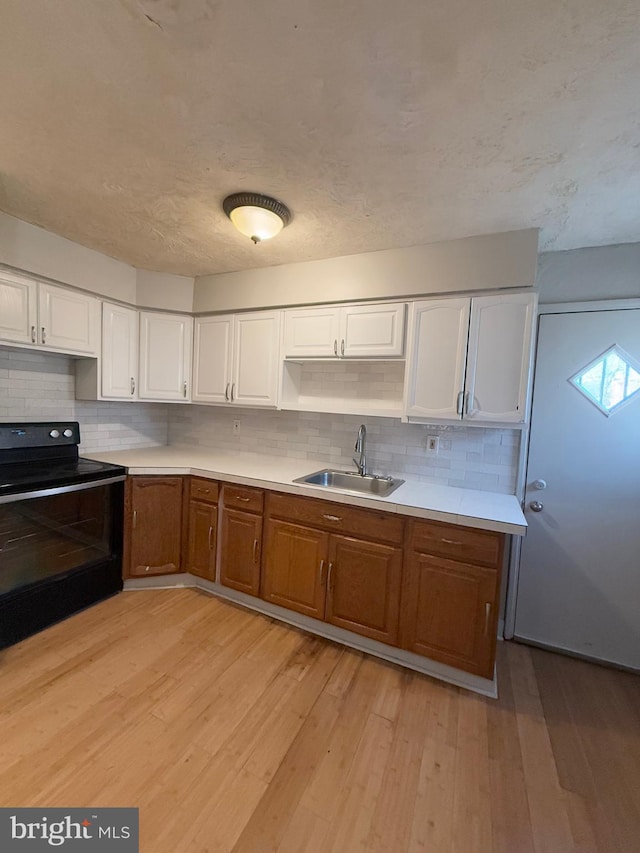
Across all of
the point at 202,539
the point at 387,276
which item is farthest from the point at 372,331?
the point at 202,539

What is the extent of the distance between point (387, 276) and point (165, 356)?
76.4 inches

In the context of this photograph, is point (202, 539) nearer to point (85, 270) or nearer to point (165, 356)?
point (165, 356)

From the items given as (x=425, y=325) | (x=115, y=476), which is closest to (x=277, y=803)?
(x=115, y=476)

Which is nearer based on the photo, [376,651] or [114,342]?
[376,651]

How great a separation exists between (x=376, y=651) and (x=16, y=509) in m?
2.25

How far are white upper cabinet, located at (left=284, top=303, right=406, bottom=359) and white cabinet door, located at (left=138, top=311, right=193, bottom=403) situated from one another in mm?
1004

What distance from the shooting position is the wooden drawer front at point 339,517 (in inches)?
80.7

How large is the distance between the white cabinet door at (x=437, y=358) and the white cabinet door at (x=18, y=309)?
2.43 metres

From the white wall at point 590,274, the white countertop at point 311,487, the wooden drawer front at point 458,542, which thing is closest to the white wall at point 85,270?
the white countertop at point 311,487

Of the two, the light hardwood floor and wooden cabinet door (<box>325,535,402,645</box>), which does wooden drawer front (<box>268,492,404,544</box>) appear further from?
the light hardwood floor

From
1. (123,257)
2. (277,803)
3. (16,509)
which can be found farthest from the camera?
(123,257)

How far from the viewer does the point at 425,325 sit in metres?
2.25

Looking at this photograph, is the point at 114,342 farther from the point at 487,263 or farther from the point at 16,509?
the point at 487,263

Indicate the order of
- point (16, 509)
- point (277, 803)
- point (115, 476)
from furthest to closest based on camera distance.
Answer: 1. point (115, 476)
2. point (16, 509)
3. point (277, 803)
